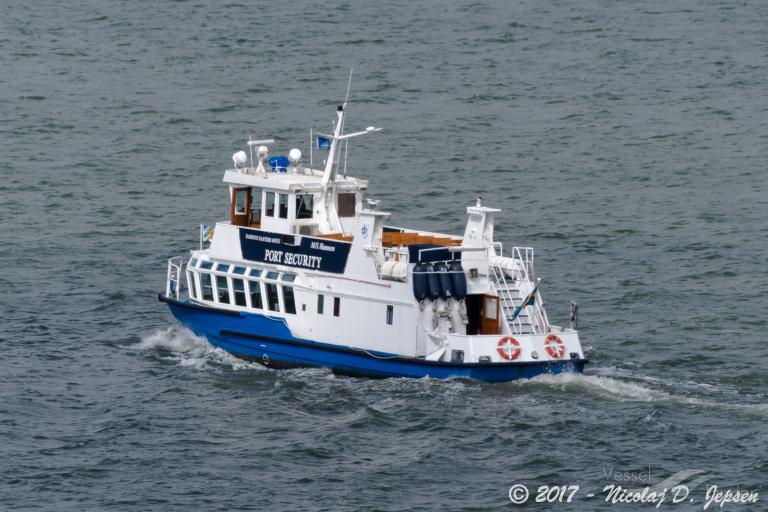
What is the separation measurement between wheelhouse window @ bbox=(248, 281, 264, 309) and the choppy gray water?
1.74 m

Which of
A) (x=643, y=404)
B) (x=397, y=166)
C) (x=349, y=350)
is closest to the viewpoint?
(x=643, y=404)

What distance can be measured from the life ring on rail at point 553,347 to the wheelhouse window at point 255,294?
27.9ft

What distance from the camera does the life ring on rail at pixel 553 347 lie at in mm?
37906

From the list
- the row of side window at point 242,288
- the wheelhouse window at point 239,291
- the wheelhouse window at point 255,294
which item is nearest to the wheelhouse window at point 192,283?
the row of side window at point 242,288

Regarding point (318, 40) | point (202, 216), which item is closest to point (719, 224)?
point (202, 216)

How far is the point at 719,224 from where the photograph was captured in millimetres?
55719

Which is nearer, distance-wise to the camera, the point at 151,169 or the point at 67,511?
the point at 67,511

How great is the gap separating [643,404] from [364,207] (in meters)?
11.0

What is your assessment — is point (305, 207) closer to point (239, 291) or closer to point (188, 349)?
point (239, 291)

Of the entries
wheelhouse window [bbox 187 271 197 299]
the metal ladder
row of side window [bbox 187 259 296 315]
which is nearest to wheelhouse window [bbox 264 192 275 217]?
row of side window [bbox 187 259 296 315]

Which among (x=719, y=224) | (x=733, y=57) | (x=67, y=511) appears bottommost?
(x=67, y=511)

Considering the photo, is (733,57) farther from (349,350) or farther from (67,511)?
(67,511)

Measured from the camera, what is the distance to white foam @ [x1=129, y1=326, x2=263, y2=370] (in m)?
41.3

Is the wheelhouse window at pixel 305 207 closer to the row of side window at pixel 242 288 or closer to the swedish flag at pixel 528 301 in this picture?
the row of side window at pixel 242 288
